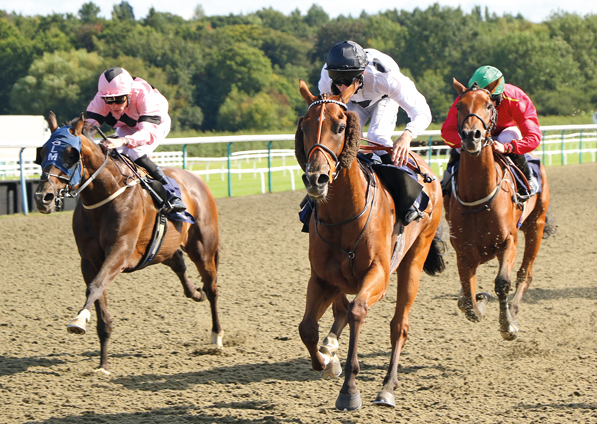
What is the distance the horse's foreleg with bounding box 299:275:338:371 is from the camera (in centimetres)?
357

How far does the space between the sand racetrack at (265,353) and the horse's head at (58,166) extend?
1.19 m

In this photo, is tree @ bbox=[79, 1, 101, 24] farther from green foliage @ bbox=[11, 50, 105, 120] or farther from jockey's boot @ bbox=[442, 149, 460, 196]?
jockey's boot @ bbox=[442, 149, 460, 196]

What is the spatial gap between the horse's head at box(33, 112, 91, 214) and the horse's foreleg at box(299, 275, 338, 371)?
1769 mm

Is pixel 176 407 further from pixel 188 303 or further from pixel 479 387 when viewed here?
pixel 188 303

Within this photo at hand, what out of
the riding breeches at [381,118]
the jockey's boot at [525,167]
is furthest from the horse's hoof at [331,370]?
the jockey's boot at [525,167]

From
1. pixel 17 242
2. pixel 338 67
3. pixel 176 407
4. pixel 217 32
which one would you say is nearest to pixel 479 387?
pixel 176 407

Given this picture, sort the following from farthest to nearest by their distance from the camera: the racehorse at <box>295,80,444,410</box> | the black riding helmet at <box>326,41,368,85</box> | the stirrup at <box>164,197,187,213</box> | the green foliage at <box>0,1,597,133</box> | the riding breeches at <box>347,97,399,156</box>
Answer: the green foliage at <box>0,1,597,133</box> < the stirrup at <box>164,197,187,213</box> < the riding breeches at <box>347,97,399,156</box> < the black riding helmet at <box>326,41,368,85</box> < the racehorse at <box>295,80,444,410</box>

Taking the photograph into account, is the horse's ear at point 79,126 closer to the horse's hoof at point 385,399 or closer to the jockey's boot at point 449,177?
the horse's hoof at point 385,399

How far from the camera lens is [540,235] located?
247 inches

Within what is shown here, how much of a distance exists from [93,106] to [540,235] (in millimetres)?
4014

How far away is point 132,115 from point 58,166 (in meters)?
1.05

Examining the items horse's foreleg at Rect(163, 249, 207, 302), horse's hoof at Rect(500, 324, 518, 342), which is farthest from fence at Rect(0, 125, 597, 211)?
horse's foreleg at Rect(163, 249, 207, 302)

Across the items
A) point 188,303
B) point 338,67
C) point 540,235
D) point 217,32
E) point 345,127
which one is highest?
point 217,32

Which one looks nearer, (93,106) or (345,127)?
(345,127)
